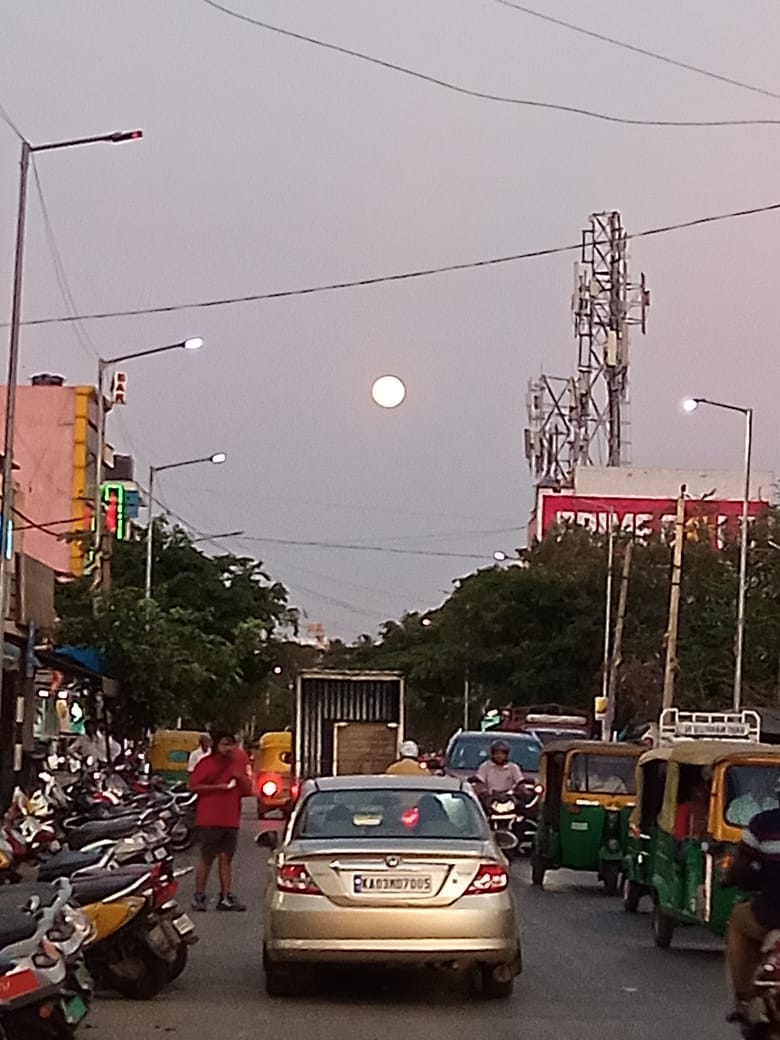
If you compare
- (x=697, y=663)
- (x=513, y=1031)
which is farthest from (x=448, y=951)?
(x=697, y=663)

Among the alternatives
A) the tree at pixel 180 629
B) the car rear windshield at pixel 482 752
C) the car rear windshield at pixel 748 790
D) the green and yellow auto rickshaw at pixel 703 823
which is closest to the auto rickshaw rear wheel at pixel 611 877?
the green and yellow auto rickshaw at pixel 703 823

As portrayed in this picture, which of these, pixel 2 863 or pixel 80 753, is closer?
pixel 2 863

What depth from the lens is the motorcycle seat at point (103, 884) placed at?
42.0ft

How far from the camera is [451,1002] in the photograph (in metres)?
13.9

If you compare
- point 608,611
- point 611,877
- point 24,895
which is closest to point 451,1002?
point 24,895

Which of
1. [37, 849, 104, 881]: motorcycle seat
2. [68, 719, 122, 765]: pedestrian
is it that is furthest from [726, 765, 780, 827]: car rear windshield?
[68, 719, 122, 765]: pedestrian

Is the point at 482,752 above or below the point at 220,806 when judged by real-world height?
below

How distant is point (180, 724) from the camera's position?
60719 millimetres

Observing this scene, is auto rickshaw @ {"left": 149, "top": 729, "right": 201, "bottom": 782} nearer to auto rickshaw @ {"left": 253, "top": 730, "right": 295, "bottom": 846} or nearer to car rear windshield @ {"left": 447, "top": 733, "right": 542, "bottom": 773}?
auto rickshaw @ {"left": 253, "top": 730, "right": 295, "bottom": 846}

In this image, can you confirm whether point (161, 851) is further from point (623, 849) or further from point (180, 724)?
point (180, 724)

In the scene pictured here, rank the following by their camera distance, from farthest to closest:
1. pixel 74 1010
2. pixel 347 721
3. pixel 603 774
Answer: pixel 347 721
pixel 603 774
pixel 74 1010

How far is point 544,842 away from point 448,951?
40.0 ft

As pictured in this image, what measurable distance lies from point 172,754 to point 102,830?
945 inches

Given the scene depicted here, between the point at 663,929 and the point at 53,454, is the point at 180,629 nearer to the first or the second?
the point at 53,454
